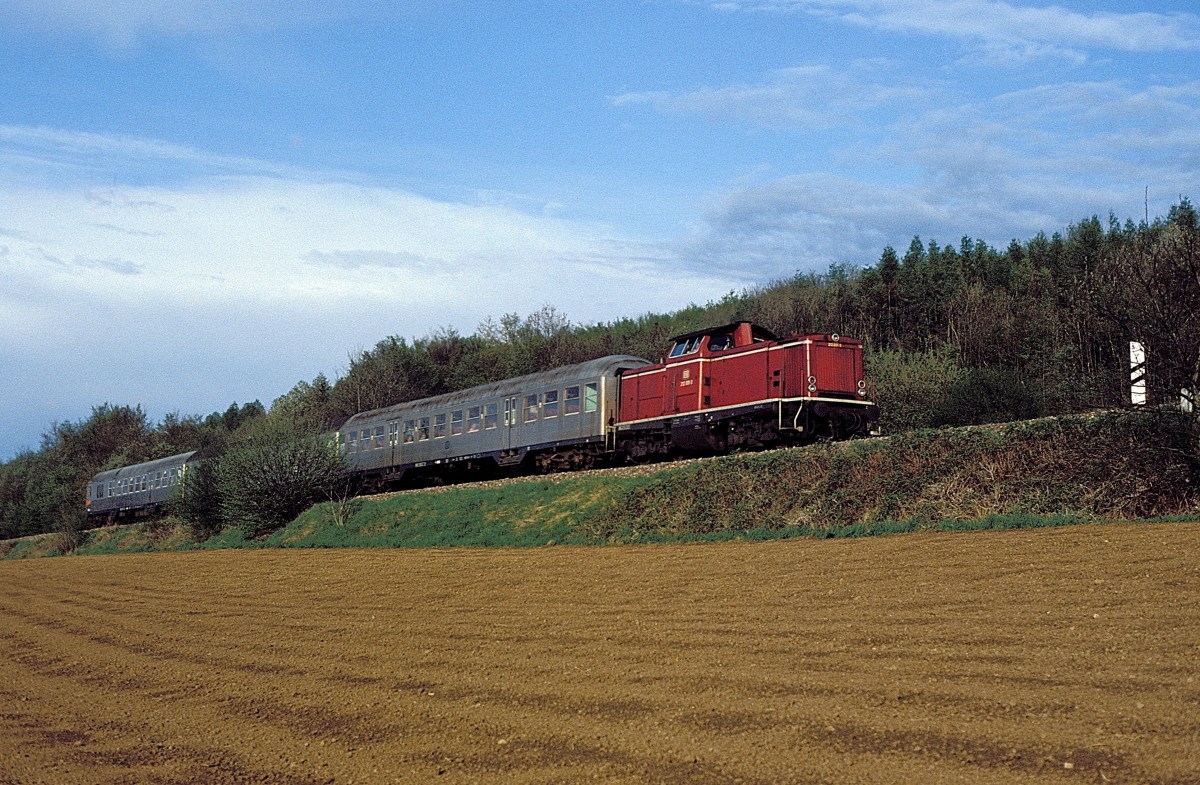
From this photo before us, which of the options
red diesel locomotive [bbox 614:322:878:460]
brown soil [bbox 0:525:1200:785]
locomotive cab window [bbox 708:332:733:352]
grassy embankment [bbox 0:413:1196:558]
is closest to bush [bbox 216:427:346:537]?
grassy embankment [bbox 0:413:1196:558]

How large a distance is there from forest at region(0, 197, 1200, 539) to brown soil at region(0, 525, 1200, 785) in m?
4.74

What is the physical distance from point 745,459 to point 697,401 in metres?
4.46

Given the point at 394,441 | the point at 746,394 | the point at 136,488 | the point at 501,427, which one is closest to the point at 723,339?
the point at 746,394

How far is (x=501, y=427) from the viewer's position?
35375 millimetres

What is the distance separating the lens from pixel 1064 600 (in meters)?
10.7

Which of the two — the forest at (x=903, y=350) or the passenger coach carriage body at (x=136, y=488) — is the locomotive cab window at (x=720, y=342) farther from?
the passenger coach carriage body at (x=136, y=488)

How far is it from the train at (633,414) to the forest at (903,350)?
325 centimetres

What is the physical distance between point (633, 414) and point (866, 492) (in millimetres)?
11314

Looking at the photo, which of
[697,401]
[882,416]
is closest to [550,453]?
[697,401]

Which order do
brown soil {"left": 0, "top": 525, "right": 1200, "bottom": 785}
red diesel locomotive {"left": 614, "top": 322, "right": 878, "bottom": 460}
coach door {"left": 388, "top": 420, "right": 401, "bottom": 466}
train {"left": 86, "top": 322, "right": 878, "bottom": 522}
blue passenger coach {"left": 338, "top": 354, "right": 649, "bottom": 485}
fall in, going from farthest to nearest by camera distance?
coach door {"left": 388, "top": 420, "right": 401, "bottom": 466}
blue passenger coach {"left": 338, "top": 354, "right": 649, "bottom": 485}
train {"left": 86, "top": 322, "right": 878, "bottom": 522}
red diesel locomotive {"left": 614, "top": 322, "right": 878, "bottom": 460}
brown soil {"left": 0, "top": 525, "right": 1200, "bottom": 785}

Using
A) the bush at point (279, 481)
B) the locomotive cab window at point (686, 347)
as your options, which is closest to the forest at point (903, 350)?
the bush at point (279, 481)

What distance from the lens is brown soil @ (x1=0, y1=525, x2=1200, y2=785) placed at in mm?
6875

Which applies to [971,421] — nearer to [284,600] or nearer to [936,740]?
[284,600]

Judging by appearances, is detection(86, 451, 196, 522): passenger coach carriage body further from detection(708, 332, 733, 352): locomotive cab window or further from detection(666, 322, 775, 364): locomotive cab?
detection(708, 332, 733, 352): locomotive cab window
